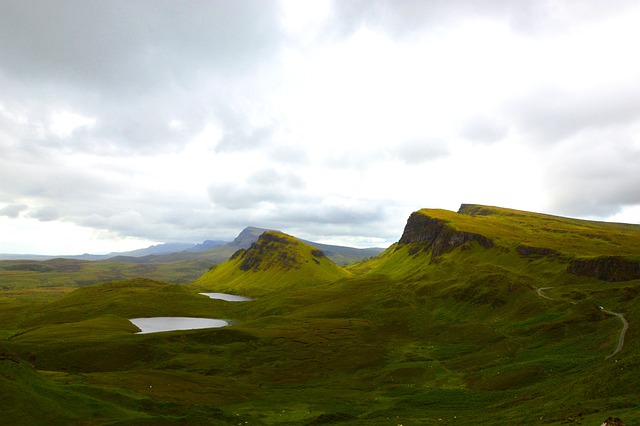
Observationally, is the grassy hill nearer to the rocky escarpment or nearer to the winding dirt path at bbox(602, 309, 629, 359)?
the rocky escarpment

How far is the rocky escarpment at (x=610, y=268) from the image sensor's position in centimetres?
17601

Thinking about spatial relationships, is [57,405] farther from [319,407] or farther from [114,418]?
[319,407]

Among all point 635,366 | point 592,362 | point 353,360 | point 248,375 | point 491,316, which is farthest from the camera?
point 491,316

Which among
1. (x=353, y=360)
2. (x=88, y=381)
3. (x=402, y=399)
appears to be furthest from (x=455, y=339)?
(x=88, y=381)

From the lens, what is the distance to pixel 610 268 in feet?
593

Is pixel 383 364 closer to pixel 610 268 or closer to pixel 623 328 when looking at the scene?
pixel 623 328

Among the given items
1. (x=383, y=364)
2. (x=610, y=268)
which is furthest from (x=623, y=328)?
(x=610, y=268)

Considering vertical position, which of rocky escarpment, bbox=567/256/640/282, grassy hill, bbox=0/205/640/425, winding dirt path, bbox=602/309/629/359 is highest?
rocky escarpment, bbox=567/256/640/282

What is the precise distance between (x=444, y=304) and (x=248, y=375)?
114383 millimetres

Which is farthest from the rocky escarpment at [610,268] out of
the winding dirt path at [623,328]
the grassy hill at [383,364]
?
the winding dirt path at [623,328]

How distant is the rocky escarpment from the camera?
176 meters

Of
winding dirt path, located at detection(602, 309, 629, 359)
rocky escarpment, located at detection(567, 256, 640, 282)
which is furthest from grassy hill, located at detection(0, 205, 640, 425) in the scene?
winding dirt path, located at detection(602, 309, 629, 359)

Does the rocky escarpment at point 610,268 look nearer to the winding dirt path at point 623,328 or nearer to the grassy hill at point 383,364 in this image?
the grassy hill at point 383,364

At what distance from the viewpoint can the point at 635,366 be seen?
57.2 meters
